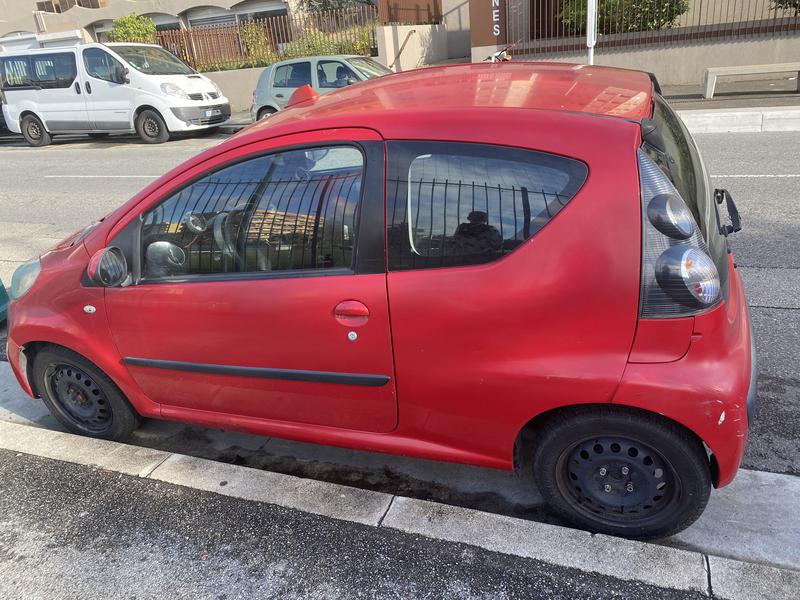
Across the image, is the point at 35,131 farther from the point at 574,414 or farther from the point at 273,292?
the point at 574,414

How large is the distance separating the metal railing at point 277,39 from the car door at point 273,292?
17182mm

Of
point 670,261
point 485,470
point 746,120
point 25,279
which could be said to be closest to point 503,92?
point 670,261

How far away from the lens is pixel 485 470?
9.97 ft

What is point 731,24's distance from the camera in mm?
14656

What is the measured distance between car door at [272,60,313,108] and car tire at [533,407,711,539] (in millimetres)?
11192

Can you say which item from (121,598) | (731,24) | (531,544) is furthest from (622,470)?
(731,24)

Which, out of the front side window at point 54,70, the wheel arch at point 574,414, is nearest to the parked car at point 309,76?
the front side window at point 54,70

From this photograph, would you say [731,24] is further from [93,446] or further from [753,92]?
[93,446]

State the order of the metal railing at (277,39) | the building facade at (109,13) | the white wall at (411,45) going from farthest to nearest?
the building facade at (109,13) < the metal railing at (277,39) < the white wall at (411,45)

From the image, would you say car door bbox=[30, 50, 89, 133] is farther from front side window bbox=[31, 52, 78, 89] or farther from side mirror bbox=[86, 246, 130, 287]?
side mirror bbox=[86, 246, 130, 287]

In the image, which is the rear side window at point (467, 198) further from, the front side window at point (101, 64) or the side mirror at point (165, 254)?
the front side window at point (101, 64)

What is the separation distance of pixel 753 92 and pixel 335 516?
14248 mm

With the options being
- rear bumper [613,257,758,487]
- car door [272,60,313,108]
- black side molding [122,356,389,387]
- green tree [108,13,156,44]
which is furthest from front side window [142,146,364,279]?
green tree [108,13,156,44]

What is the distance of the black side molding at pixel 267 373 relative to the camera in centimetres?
246
